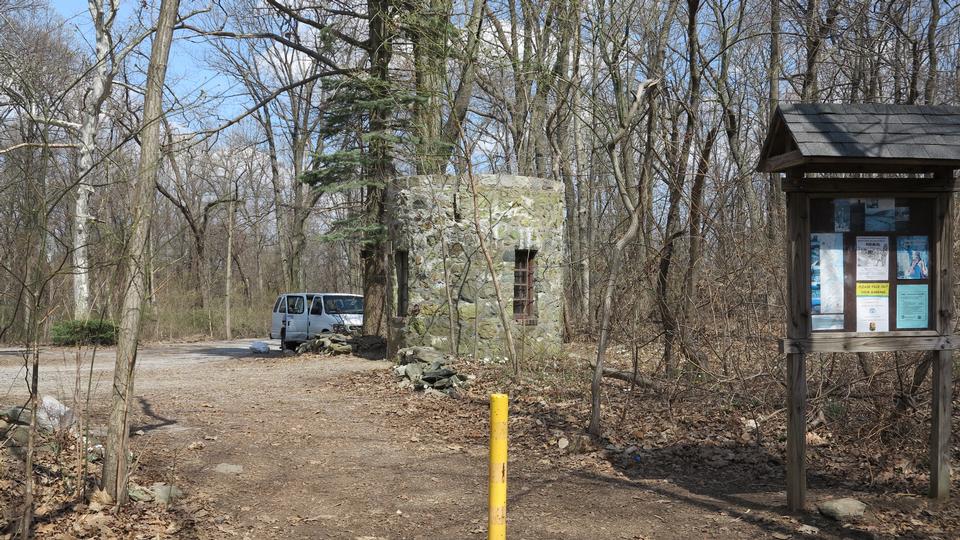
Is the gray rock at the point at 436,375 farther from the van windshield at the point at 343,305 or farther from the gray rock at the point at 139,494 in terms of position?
the van windshield at the point at 343,305

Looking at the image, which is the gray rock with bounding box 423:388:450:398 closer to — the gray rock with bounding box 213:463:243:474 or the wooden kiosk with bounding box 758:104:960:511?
the gray rock with bounding box 213:463:243:474

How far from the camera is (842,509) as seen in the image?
229 inches

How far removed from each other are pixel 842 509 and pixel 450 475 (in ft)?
11.3

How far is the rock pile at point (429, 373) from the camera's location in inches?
495

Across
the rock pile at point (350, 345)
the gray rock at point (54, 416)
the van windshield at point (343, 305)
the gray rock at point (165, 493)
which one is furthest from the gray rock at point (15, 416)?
the van windshield at point (343, 305)

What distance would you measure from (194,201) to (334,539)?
40974 mm

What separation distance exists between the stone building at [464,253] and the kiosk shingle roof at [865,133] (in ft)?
31.1

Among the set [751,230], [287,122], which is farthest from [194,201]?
[751,230]

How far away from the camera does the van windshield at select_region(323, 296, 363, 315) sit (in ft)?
76.6

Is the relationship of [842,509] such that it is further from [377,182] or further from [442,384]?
[377,182]

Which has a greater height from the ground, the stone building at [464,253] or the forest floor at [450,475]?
the stone building at [464,253]

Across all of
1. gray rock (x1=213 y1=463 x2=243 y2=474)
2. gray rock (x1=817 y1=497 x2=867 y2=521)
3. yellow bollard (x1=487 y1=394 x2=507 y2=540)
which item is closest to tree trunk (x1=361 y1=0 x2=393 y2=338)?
gray rock (x1=213 y1=463 x2=243 y2=474)

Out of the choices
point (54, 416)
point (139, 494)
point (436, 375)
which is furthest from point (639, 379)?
point (54, 416)

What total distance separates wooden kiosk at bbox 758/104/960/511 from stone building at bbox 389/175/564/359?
9.41m
